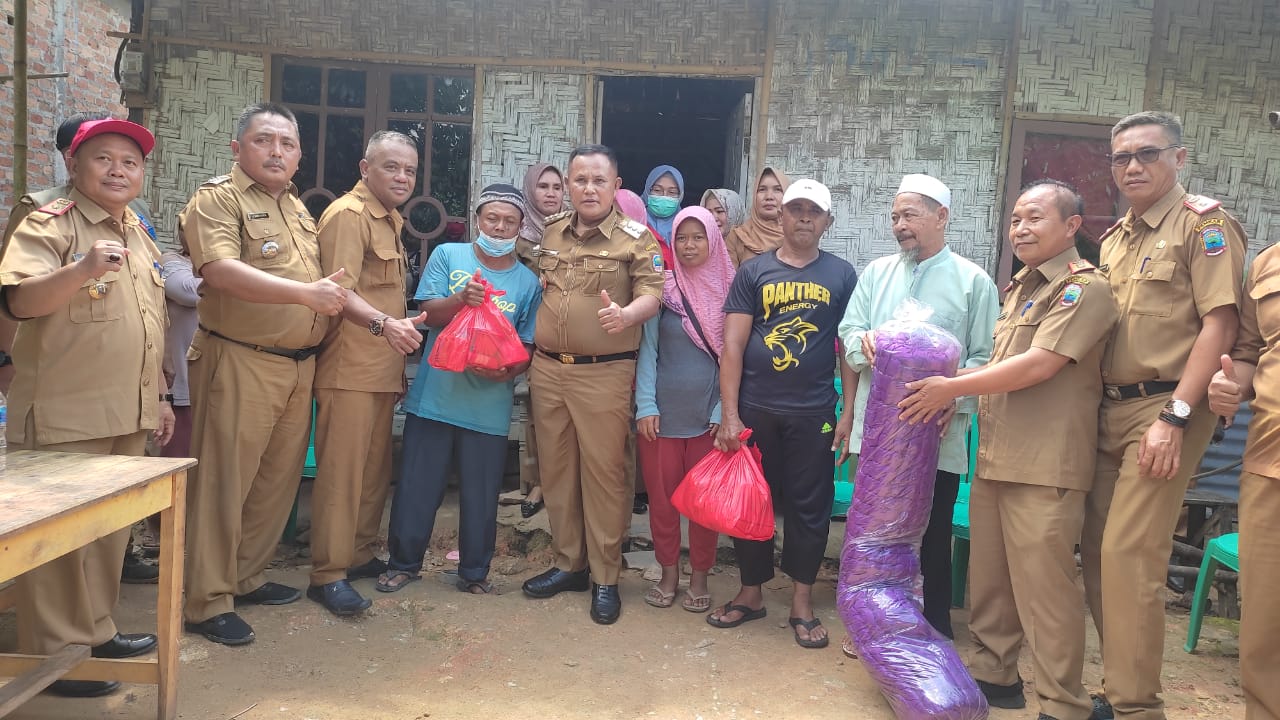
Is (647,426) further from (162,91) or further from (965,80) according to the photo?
(162,91)

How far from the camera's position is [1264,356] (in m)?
2.59

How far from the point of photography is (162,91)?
5738 millimetres

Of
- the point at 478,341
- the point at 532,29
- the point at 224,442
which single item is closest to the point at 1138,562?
the point at 478,341

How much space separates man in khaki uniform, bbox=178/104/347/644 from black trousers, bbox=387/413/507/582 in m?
0.68

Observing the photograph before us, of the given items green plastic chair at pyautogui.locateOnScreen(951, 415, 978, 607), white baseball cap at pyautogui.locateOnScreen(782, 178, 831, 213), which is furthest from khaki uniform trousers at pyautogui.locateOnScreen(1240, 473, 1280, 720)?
white baseball cap at pyautogui.locateOnScreen(782, 178, 831, 213)

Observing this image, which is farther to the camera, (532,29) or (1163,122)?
(532,29)

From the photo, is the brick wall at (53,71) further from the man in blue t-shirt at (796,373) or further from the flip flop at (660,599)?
the flip flop at (660,599)

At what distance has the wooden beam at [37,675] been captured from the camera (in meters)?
2.46

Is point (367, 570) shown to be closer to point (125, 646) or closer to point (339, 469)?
point (339, 469)

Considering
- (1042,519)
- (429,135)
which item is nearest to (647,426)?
(1042,519)

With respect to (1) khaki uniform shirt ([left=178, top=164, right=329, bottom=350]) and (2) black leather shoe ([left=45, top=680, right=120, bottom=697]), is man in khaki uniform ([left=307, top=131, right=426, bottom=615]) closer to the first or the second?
(1) khaki uniform shirt ([left=178, top=164, right=329, bottom=350])

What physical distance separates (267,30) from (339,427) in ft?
11.2

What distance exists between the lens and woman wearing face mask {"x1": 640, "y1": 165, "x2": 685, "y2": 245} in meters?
4.85

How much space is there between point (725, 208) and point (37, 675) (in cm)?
384
